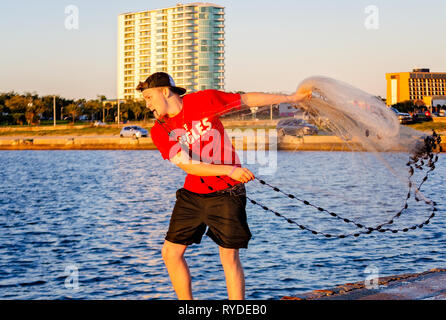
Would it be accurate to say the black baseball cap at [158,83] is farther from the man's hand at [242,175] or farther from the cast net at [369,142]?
the cast net at [369,142]

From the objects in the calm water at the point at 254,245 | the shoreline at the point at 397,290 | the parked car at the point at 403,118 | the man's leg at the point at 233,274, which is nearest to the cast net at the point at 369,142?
the calm water at the point at 254,245

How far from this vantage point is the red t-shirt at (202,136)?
5.37 m

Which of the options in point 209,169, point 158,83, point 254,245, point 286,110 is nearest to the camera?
point 209,169

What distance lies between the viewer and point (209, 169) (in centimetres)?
520

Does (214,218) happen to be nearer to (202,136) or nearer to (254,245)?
(202,136)

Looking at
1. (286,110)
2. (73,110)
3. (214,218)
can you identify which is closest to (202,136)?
(214,218)

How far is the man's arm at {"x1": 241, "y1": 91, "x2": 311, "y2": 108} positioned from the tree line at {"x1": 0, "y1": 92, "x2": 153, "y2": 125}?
383 feet

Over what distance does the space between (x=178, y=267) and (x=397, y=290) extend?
99.6 inches

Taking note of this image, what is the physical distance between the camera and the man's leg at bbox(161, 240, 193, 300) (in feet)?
17.9

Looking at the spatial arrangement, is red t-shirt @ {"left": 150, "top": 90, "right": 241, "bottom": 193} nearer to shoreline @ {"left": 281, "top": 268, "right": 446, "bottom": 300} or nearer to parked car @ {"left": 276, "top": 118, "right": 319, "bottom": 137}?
parked car @ {"left": 276, "top": 118, "right": 319, "bottom": 137}

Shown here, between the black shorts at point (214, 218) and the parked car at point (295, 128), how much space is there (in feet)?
4.15

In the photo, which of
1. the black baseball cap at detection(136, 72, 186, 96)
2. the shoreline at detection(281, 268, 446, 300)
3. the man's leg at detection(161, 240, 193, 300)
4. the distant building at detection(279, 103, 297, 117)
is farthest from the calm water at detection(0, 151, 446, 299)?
the black baseball cap at detection(136, 72, 186, 96)
